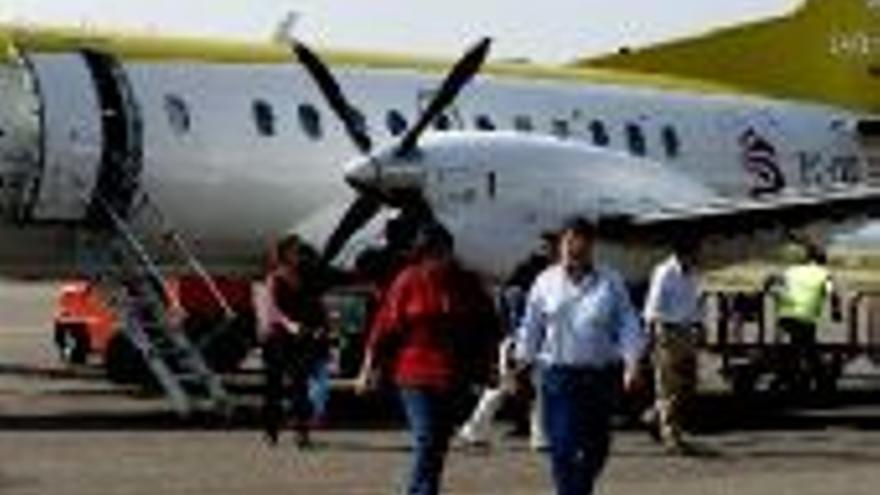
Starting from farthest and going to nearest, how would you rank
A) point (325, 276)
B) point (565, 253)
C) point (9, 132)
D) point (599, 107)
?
point (599, 107)
point (325, 276)
point (9, 132)
point (565, 253)

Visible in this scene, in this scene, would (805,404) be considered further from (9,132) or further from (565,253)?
(565,253)

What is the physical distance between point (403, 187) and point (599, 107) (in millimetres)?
6971

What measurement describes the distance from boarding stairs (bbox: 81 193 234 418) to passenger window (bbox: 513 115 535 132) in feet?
18.8

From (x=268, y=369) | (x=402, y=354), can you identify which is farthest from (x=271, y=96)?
(x=402, y=354)

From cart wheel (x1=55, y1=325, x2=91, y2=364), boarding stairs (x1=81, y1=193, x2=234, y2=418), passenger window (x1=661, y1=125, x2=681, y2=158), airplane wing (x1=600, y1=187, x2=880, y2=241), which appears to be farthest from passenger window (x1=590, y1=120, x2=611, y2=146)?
cart wheel (x1=55, y1=325, x2=91, y2=364)

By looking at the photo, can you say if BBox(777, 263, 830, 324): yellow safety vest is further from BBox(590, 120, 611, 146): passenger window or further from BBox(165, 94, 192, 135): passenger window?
BBox(165, 94, 192, 135): passenger window

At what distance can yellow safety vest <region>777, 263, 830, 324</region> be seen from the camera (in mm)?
25406

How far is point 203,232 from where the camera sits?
79.5 ft

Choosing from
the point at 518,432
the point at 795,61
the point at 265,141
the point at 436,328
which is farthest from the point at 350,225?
the point at 795,61

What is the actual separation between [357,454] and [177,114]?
6585mm

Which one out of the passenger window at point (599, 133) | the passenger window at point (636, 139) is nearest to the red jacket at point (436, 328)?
the passenger window at point (599, 133)

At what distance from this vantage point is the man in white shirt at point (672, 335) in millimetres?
19641

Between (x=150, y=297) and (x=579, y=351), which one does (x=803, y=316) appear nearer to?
(x=150, y=297)

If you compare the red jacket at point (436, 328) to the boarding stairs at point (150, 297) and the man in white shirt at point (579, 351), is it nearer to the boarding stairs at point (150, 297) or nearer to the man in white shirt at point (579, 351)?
the man in white shirt at point (579, 351)
